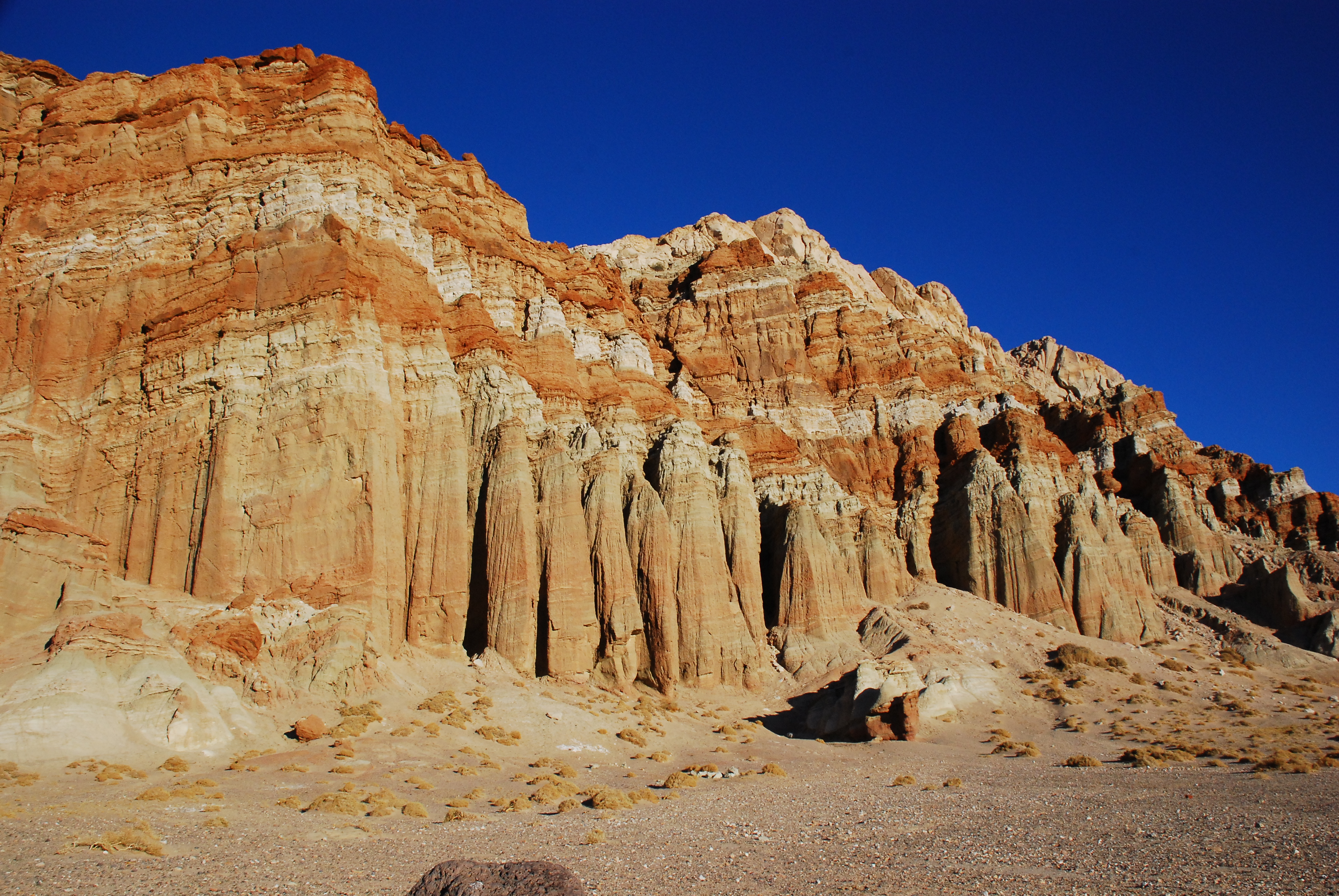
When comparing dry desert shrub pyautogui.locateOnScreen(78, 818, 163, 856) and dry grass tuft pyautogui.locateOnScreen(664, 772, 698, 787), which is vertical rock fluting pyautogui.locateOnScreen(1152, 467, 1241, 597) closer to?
dry grass tuft pyautogui.locateOnScreen(664, 772, 698, 787)

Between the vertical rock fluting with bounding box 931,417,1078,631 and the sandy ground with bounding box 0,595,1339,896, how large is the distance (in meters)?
18.1

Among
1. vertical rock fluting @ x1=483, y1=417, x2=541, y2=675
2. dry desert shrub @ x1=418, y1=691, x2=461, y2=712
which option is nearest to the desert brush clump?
dry desert shrub @ x1=418, y1=691, x2=461, y2=712

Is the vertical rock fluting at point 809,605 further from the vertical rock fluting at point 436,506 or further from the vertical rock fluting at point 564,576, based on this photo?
the vertical rock fluting at point 436,506

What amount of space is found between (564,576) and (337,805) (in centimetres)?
2271

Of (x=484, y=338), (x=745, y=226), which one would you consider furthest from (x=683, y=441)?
(x=745, y=226)

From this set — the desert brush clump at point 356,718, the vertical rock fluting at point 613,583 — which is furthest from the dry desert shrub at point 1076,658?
the desert brush clump at point 356,718

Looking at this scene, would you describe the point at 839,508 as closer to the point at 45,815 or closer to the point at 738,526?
the point at 738,526

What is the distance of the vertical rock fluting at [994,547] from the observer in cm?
5856

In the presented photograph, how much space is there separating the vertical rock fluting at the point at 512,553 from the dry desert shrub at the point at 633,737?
24.1 ft

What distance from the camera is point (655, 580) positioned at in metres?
46.5

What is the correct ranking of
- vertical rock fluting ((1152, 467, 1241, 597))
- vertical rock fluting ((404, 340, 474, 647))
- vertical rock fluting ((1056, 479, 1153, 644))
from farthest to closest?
vertical rock fluting ((1152, 467, 1241, 597))
vertical rock fluting ((1056, 479, 1153, 644))
vertical rock fluting ((404, 340, 474, 647))

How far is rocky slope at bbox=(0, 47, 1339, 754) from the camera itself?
3306 cm

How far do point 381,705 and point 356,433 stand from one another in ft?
43.4

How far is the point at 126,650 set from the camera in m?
27.0
